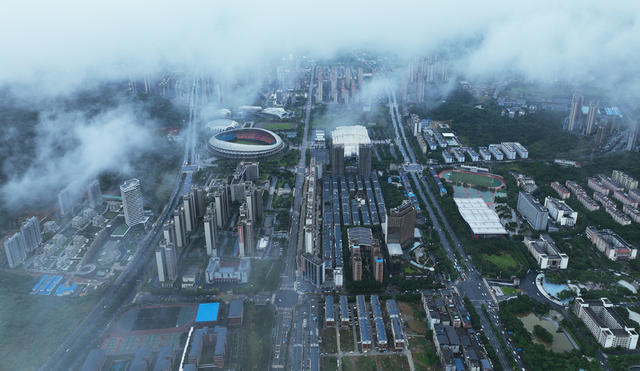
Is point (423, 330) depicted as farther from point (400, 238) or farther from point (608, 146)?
point (608, 146)

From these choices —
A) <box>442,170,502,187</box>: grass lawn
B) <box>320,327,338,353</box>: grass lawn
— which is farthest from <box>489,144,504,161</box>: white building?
<box>320,327,338,353</box>: grass lawn

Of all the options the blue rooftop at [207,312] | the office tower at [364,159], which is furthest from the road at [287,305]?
the office tower at [364,159]

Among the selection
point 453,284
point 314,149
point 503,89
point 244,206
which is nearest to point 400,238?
point 453,284

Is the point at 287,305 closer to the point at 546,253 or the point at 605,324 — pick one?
the point at 605,324

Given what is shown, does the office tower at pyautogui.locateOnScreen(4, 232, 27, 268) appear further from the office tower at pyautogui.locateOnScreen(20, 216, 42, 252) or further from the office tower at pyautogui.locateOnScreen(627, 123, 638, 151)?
the office tower at pyautogui.locateOnScreen(627, 123, 638, 151)

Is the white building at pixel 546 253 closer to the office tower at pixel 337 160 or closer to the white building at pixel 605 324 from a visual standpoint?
the white building at pixel 605 324

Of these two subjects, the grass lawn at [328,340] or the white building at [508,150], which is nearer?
the grass lawn at [328,340]
